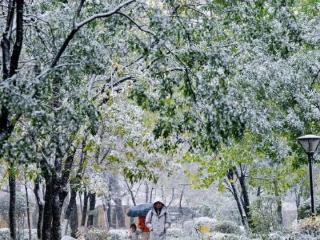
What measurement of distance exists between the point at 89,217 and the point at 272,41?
2008 cm

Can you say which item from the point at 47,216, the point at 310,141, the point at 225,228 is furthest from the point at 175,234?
the point at 310,141

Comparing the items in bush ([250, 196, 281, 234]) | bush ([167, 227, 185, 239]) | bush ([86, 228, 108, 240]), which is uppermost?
bush ([250, 196, 281, 234])

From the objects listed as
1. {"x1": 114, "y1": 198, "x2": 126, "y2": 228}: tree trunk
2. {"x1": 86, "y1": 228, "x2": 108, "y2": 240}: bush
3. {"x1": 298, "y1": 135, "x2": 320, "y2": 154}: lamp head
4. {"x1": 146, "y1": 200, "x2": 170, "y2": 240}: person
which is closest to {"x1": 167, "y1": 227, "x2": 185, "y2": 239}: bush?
{"x1": 86, "y1": 228, "x2": 108, "y2": 240}: bush

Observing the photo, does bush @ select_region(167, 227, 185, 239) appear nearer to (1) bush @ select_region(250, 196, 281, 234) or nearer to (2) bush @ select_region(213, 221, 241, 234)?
(2) bush @ select_region(213, 221, 241, 234)

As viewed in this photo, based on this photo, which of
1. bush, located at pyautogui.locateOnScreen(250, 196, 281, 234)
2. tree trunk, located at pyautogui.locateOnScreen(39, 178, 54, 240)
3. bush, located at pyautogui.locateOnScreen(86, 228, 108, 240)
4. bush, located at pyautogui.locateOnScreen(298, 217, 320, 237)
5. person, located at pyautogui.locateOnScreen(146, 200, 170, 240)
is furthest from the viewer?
bush, located at pyautogui.locateOnScreen(86, 228, 108, 240)

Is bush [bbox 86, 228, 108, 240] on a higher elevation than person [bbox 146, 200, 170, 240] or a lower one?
lower

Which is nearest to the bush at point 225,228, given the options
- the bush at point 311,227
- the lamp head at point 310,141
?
the bush at point 311,227

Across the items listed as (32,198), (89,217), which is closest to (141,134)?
(89,217)

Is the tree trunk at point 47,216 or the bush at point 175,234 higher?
the tree trunk at point 47,216

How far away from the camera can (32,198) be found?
35.0 m

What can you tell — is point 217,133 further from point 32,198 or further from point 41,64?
point 32,198

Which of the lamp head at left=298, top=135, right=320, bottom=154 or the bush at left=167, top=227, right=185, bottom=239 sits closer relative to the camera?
the lamp head at left=298, top=135, right=320, bottom=154

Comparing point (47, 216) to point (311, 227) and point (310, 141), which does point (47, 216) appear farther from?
point (310, 141)

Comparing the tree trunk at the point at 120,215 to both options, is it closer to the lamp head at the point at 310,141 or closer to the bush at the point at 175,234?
the bush at the point at 175,234
